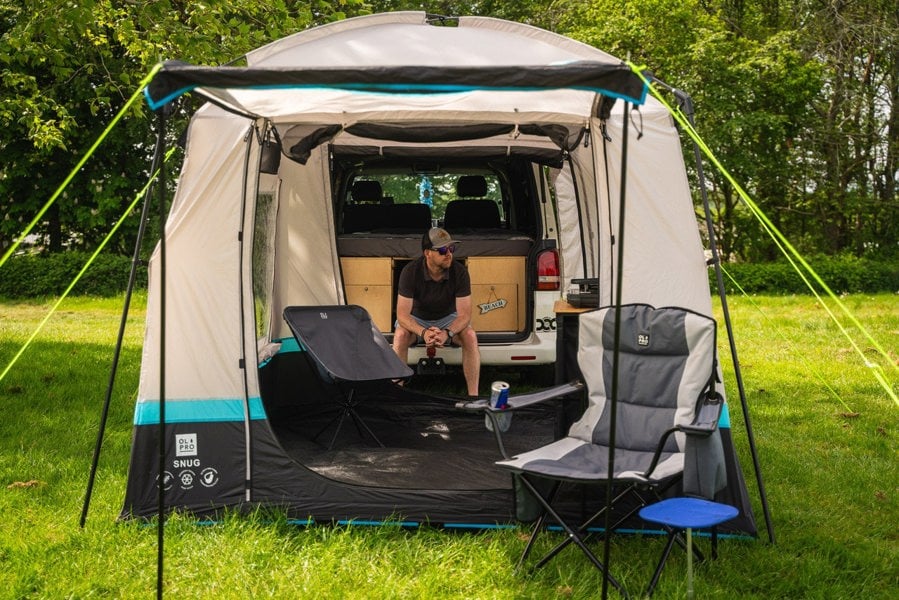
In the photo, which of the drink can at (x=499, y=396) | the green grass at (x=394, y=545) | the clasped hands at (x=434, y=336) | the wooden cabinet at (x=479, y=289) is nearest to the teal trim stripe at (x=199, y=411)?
the green grass at (x=394, y=545)

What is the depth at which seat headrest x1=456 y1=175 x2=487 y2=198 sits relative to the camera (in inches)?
289

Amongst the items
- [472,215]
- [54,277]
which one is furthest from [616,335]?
[54,277]

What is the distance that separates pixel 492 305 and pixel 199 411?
113 inches

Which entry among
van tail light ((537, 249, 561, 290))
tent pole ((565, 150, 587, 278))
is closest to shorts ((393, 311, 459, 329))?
van tail light ((537, 249, 561, 290))

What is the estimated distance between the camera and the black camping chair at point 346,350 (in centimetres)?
545

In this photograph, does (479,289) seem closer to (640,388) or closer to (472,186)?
(472,186)

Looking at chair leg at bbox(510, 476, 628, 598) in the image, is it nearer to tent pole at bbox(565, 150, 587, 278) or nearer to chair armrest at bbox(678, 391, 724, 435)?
chair armrest at bbox(678, 391, 724, 435)

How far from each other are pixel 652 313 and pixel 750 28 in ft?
47.9

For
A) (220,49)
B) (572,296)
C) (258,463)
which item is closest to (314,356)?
(258,463)

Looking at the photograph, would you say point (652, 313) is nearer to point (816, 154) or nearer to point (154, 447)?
point (154, 447)

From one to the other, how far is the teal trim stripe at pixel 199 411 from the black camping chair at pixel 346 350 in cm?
92

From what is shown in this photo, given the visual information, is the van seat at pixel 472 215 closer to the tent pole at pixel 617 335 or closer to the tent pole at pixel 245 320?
the tent pole at pixel 245 320

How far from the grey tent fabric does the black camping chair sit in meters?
1.46

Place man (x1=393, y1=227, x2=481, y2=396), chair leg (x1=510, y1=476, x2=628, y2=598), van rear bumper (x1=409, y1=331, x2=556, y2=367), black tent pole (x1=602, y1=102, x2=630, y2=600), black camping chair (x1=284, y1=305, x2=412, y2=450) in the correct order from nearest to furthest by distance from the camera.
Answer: black tent pole (x1=602, y1=102, x2=630, y2=600), chair leg (x1=510, y1=476, x2=628, y2=598), black camping chair (x1=284, y1=305, x2=412, y2=450), man (x1=393, y1=227, x2=481, y2=396), van rear bumper (x1=409, y1=331, x2=556, y2=367)
